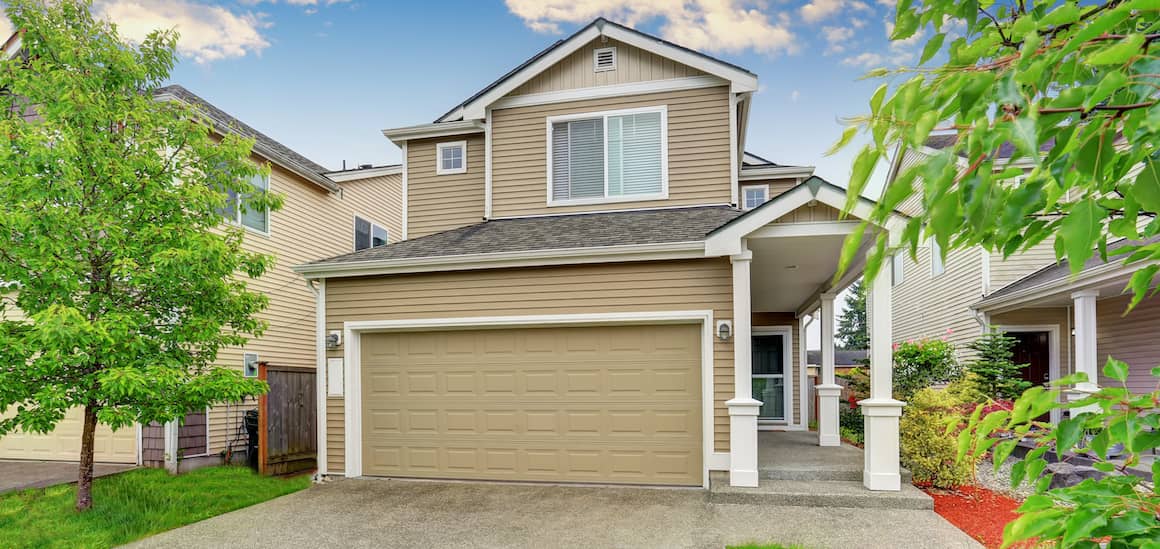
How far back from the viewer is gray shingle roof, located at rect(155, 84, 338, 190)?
1117 centimetres

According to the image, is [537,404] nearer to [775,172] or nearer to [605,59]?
[605,59]

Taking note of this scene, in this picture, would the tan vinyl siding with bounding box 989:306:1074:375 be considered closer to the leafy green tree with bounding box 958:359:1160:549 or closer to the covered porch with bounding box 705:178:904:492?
the covered porch with bounding box 705:178:904:492

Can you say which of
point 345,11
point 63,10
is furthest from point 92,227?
point 345,11

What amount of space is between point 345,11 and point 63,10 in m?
9.07

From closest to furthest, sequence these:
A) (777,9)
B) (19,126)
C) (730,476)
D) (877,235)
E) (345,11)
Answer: (877,235), (19,126), (730,476), (777,9), (345,11)

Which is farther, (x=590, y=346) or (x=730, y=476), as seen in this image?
(x=590, y=346)

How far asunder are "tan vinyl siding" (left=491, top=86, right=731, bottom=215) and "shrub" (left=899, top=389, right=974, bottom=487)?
400 cm

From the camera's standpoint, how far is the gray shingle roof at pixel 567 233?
8.32 metres

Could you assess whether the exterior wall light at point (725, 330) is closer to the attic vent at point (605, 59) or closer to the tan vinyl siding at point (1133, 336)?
the attic vent at point (605, 59)

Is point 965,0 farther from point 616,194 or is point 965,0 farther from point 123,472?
point 123,472

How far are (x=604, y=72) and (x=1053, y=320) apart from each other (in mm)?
9690

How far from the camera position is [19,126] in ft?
21.0

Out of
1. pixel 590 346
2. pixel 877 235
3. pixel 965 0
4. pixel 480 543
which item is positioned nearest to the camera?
pixel 877 235

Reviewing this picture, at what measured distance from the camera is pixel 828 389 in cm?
1078
